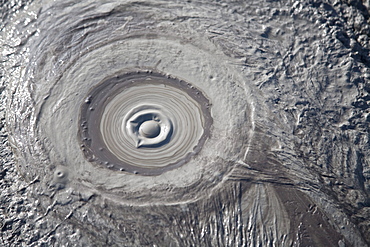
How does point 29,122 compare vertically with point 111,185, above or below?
A: above

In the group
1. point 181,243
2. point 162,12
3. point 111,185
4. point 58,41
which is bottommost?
point 181,243

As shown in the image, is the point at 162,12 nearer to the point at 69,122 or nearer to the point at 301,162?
the point at 69,122

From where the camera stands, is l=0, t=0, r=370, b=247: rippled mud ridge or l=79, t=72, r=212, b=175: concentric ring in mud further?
l=79, t=72, r=212, b=175: concentric ring in mud

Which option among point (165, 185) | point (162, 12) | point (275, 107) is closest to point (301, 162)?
point (275, 107)

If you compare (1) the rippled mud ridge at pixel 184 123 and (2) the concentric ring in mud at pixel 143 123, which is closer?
(1) the rippled mud ridge at pixel 184 123
